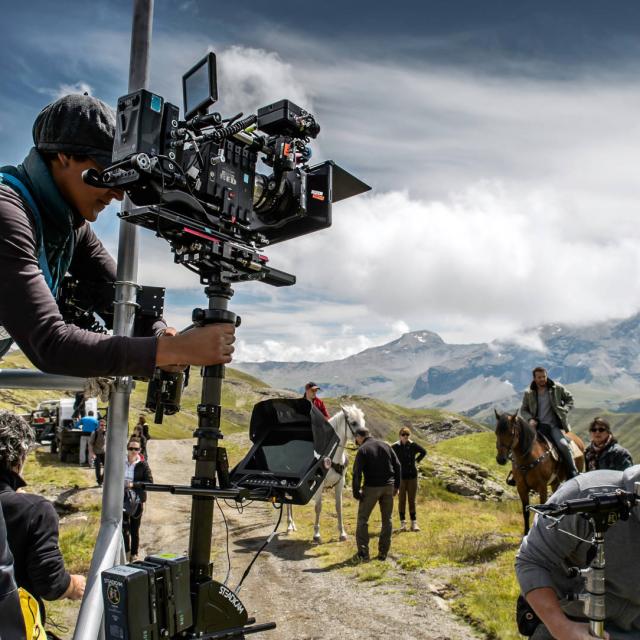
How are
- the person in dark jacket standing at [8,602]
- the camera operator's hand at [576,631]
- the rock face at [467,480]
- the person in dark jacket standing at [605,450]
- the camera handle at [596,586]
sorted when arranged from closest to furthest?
the person in dark jacket standing at [8,602] < the camera handle at [596,586] < the camera operator's hand at [576,631] < the person in dark jacket standing at [605,450] < the rock face at [467,480]

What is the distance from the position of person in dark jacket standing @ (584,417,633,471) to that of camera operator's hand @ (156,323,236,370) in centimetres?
1301

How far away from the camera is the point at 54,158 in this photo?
288 cm

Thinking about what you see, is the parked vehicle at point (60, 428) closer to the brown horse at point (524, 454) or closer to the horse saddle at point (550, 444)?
the brown horse at point (524, 454)

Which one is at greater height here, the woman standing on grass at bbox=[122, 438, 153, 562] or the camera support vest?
the camera support vest

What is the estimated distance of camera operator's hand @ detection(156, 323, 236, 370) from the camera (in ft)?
8.19

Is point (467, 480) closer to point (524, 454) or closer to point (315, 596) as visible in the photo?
point (524, 454)

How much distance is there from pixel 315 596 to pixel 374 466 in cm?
415

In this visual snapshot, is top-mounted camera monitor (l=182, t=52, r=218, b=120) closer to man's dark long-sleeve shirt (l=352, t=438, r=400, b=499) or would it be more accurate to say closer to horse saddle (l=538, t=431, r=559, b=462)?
man's dark long-sleeve shirt (l=352, t=438, r=400, b=499)

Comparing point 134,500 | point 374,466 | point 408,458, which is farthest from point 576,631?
point 408,458

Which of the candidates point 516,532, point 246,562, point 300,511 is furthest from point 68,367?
point 300,511

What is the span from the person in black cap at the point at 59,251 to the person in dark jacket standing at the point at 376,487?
1322 cm

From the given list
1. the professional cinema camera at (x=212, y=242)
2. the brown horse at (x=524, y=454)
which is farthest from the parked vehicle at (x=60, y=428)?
the professional cinema camera at (x=212, y=242)

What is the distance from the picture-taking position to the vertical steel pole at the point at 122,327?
357 centimetres

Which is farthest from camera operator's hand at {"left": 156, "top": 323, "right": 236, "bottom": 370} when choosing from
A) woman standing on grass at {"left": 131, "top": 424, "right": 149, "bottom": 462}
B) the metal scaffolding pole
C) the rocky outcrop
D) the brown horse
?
the rocky outcrop
